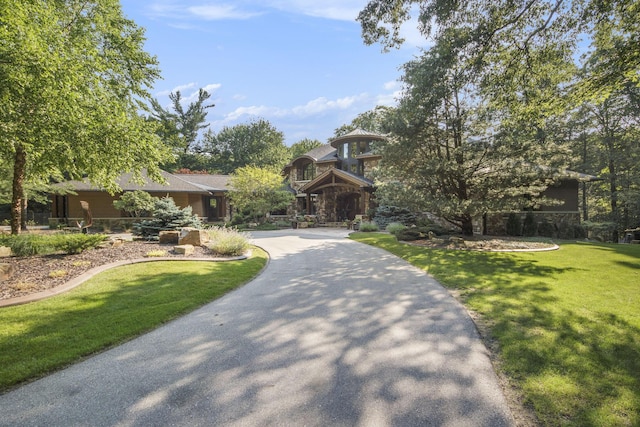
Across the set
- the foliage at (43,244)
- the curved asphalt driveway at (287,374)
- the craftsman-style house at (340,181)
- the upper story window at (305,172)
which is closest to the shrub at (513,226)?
the craftsman-style house at (340,181)

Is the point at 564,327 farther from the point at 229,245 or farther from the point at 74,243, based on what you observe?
the point at 74,243

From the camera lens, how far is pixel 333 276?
7770 mm

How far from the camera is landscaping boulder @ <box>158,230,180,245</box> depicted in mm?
11836

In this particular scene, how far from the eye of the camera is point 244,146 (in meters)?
48.3

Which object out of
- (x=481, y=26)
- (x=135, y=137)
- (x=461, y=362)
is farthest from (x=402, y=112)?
(x=461, y=362)

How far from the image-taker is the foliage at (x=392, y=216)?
2102cm

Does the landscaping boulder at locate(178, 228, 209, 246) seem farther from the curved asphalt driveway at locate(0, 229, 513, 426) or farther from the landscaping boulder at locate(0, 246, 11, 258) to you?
the curved asphalt driveway at locate(0, 229, 513, 426)

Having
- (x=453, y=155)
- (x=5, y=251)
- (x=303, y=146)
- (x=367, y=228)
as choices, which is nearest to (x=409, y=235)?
(x=453, y=155)

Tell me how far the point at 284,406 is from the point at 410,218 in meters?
19.5

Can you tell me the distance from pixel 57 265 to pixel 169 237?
4278 millimetres

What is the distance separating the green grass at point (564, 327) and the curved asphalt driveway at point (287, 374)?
0.41 meters

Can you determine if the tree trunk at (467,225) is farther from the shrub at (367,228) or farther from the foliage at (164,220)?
the foliage at (164,220)

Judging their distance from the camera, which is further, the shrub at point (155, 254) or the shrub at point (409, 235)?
the shrub at point (409, 235)

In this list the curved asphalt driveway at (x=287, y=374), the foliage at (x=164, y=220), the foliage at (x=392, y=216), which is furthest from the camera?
the foliage at (x=392, y=216)
